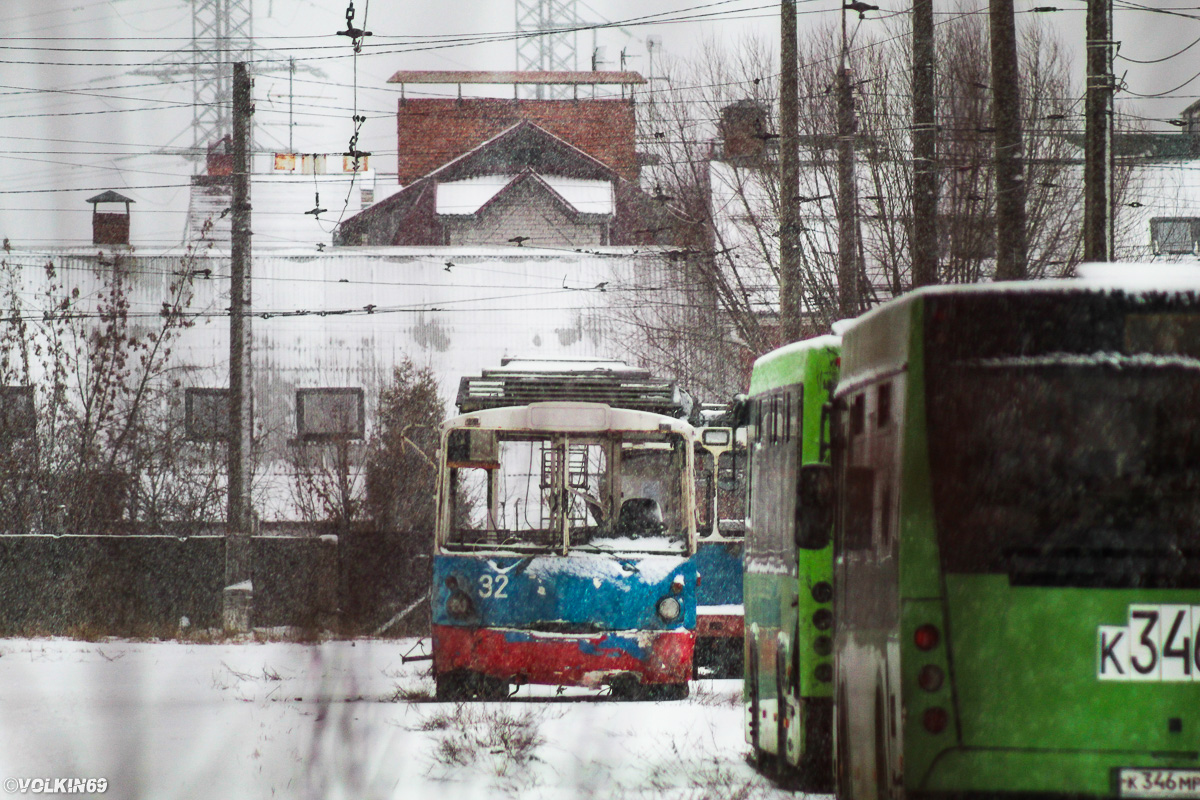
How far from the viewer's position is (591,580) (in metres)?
14.7

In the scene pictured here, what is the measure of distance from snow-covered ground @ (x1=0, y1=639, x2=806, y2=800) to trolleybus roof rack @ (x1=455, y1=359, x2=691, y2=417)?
3.09m

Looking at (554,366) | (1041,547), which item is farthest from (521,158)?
(1041,547)

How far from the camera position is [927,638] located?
20.9ft

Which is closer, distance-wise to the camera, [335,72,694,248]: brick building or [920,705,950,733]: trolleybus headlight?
[920,705,950,733]: trolleybus headlight

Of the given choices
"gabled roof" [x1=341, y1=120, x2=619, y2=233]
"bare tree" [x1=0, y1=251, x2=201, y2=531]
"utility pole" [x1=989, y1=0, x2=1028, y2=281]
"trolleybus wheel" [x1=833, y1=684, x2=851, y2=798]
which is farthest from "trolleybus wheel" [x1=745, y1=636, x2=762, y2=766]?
"gabled roof" [x1=341, y1=120, x2=619, y2=233]

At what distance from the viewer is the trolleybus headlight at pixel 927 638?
6.38 metres

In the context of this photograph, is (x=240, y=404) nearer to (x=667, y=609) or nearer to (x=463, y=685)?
(x=463, y=685)

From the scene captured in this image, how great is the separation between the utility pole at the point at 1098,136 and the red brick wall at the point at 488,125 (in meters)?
44.9

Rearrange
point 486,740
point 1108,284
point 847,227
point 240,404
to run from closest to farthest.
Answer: point 1108,284
point 486,740
point 847,227
point 240,404

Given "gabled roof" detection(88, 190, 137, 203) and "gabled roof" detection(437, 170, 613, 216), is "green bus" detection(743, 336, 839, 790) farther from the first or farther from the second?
"gabled roof" detection(88, 190, 137, 203)

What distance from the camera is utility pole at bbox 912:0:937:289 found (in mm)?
18562

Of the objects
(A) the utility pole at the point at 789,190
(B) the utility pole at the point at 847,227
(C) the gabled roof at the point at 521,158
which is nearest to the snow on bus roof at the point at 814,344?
(A) the utility pole at the point at 789,190

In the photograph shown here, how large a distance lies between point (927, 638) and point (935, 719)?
1.04 feet

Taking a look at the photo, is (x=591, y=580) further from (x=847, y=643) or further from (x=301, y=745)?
(x=847, y=643)
